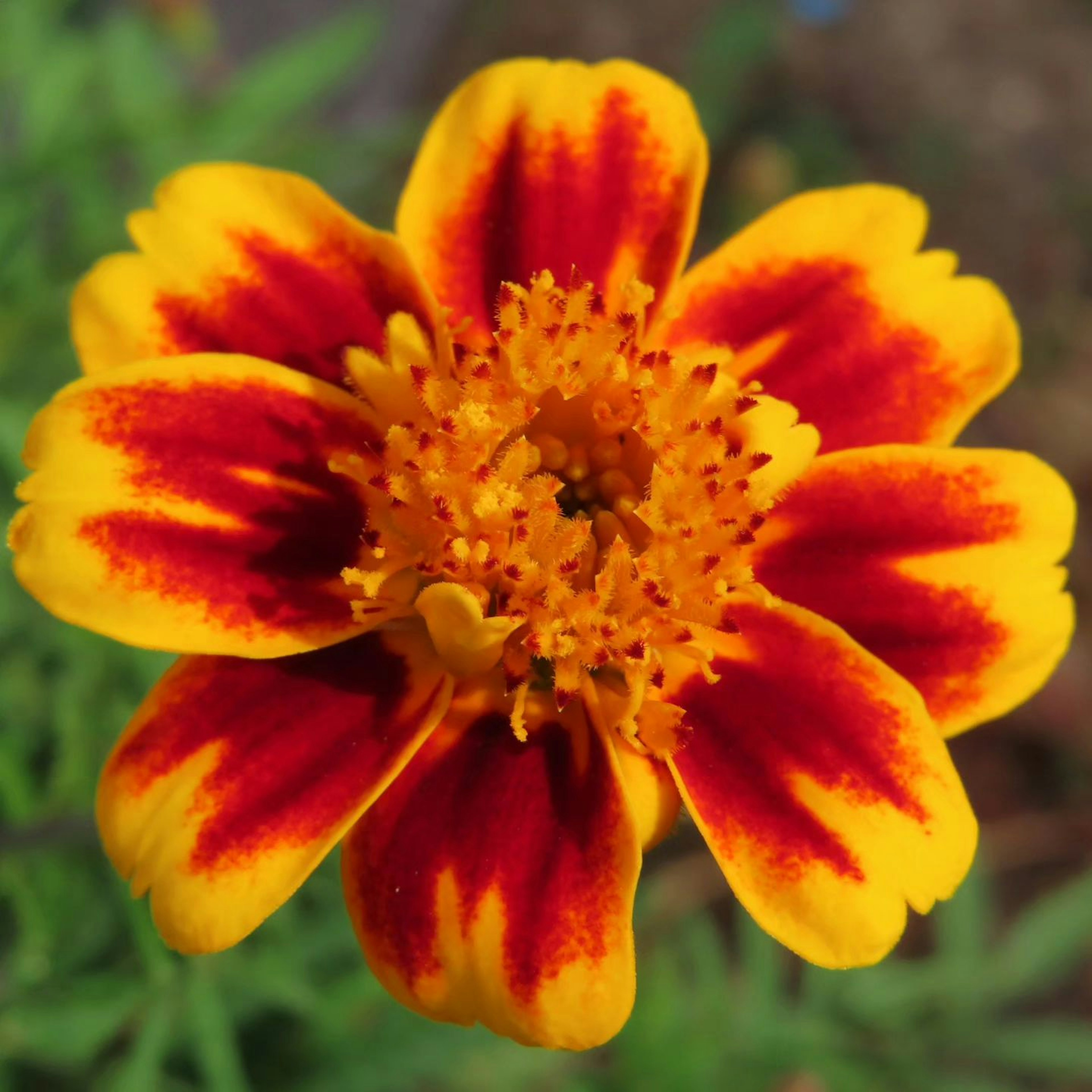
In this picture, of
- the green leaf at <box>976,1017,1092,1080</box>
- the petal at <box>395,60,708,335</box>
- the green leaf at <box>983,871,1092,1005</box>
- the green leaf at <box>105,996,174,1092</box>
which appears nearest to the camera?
the petal at <box>395,60,708,335</box>

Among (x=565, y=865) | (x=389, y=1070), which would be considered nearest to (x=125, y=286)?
(x=565, y=865)

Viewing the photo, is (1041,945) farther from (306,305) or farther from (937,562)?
(306,305)

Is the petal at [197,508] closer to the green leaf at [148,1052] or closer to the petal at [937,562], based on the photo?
the petal at [937,562]

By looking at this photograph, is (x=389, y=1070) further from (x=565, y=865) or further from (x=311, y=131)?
(x=311, y=131)

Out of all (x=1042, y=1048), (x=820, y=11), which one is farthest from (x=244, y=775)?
(x=820, y=11)

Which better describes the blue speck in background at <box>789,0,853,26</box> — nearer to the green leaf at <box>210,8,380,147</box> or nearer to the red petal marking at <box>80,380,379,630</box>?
the green leaf at <box>210,8,380,147</box>

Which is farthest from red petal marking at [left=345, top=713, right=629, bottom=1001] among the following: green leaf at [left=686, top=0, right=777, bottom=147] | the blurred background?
green leaf at [left=686, top=0, right=777, bottom=147]
